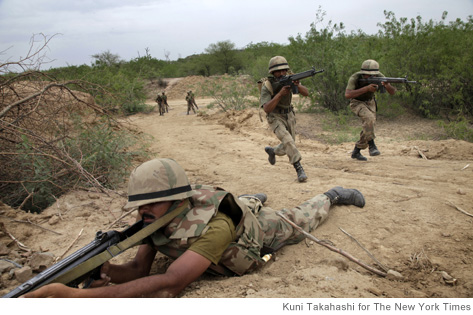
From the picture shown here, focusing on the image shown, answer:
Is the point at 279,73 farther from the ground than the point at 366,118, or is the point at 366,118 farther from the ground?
the point at 279,73

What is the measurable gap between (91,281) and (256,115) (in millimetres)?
8539

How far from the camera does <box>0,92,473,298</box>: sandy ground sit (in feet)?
6.97

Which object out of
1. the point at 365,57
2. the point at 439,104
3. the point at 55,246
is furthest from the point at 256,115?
the point at 55,246

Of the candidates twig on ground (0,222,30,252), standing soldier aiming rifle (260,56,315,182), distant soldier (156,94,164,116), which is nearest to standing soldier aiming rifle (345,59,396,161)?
standing soldier aiming rifle (260,56,315,182)

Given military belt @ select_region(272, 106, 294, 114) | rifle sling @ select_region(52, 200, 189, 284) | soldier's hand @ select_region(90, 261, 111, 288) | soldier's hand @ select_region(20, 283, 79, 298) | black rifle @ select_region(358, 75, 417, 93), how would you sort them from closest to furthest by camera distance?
1. soldier's hand @ select_region(20, 283, 79, 298)
2. rifle sling @ select_region(52, 200, 189, 284)
3. soldier's hand @ select_region(90, 261, 111, 288)
4. military belt @ select_region(272, 106, 294, 114)
5. black rifle @ select_region(358, 75, 417, 93)

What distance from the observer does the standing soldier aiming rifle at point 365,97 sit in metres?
5.36

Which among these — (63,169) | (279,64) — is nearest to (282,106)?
(279,64)

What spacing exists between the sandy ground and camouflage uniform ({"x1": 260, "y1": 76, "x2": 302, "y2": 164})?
415mm

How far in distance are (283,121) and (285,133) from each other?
0.21 meters

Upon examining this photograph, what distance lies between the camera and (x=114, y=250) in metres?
1.82

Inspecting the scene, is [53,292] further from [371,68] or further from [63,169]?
[371,68]

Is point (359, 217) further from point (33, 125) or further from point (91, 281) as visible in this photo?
point (33, 125)

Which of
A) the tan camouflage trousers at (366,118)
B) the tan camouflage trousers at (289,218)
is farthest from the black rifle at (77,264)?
the tan camouflage trousers at (366,118)

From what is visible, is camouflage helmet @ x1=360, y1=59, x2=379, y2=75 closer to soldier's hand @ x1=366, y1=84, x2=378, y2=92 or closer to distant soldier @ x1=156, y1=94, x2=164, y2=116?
soldier's hand @ x1=366, y1=84, x2=378, y2=92
